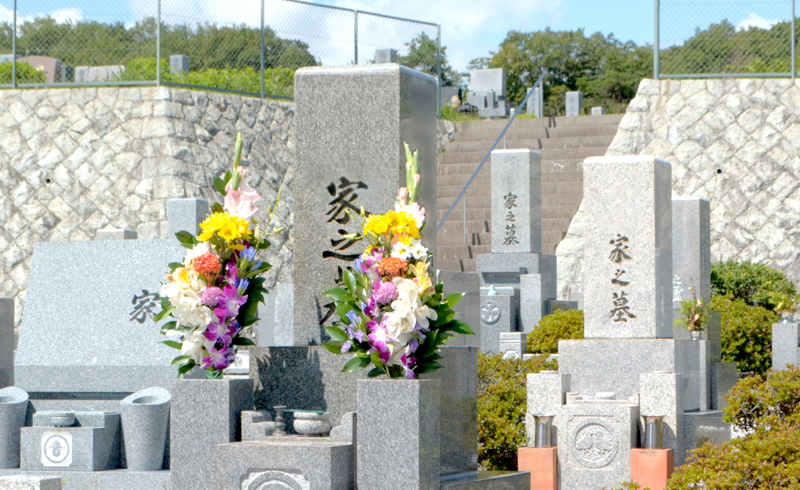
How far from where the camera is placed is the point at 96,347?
309 inches

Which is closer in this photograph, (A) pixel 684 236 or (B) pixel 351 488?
(B) pixel 351 488

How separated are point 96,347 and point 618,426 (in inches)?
161

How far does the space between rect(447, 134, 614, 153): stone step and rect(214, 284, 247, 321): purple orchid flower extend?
57.4ft

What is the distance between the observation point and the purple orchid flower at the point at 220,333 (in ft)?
18.9

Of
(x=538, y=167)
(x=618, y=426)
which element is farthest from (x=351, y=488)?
(x=538, y=167)

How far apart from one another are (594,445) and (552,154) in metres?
15.4

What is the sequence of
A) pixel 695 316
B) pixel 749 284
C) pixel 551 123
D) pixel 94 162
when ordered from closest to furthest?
pixel 695 316
pixel 749 284
pixel 94 162
pixel 551 123

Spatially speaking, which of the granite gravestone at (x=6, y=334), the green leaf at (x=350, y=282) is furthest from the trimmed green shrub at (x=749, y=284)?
the green leaf at (x=350, y=282)

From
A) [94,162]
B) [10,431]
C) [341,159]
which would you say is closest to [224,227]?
[341,159]

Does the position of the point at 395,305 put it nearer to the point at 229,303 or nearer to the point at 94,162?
the point at 229,303

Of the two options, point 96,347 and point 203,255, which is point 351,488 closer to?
point 203,255

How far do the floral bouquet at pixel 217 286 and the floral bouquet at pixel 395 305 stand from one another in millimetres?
616

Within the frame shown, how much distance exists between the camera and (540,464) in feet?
26.1

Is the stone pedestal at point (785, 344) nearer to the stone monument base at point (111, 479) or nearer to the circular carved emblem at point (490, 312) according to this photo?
the circular carved emblem at point (490, 312)
